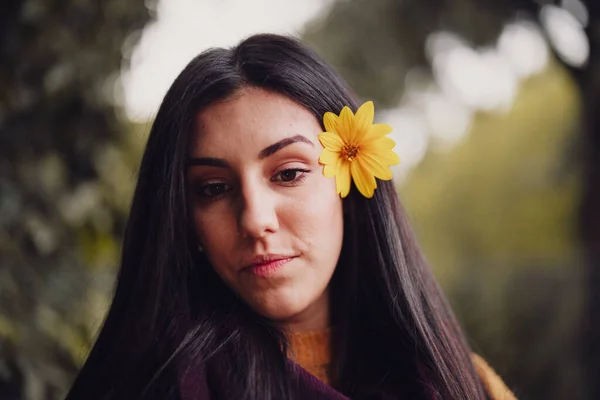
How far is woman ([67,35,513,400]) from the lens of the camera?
112 centimetres

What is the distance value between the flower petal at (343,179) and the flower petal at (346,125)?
0.05 meters

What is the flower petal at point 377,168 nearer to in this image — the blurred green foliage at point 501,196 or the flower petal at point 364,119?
the flower petal at point 364,119

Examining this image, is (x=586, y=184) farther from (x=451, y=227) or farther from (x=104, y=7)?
(x=451, y=227)

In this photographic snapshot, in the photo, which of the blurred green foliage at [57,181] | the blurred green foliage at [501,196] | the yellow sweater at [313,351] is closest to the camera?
the yellow sweater at [313,351]

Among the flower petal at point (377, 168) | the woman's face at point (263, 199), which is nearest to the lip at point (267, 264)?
the woman's face at point (263, 199)

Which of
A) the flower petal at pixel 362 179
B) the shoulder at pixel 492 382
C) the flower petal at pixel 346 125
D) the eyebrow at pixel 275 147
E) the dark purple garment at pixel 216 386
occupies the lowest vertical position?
the shoulder at pixel 492 382

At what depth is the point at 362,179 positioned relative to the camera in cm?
124

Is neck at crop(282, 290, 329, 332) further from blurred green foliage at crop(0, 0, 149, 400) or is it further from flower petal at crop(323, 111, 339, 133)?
blurred green foliage at crop(0, 0, 149, 400)

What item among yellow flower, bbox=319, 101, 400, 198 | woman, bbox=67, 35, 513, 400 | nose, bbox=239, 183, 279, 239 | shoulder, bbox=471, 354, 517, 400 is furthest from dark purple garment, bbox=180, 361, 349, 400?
shoulder, bbox=471, 354, 517, 400

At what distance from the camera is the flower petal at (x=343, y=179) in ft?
3.99

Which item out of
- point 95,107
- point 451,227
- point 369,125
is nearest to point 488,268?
point 451,227

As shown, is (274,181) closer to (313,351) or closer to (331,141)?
(331,141)

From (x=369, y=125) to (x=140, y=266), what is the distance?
1.72 feet

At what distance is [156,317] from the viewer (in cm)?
→ 115
